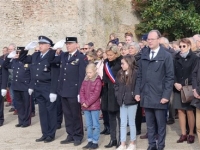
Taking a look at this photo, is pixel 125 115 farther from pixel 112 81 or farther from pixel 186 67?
pixel 186 67

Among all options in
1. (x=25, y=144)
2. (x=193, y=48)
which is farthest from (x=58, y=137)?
(x=193, y=48)

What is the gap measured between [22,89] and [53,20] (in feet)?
25.0

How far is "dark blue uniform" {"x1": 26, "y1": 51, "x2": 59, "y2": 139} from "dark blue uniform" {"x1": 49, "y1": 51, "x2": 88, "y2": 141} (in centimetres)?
36

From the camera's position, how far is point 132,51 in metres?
7.79

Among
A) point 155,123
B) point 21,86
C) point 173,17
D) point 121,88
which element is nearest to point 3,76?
point 21,86

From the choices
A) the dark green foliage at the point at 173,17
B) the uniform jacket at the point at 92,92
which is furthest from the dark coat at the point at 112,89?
the dark green foliage at the point at 173,17

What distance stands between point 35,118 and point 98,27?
7.58 metres

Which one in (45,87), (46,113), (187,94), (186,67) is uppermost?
(186,67)

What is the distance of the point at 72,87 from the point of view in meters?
7.62

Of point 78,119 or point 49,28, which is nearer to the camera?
point 78,119

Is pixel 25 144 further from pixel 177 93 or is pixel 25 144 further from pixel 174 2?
pixel 174 2

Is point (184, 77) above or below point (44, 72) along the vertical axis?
below

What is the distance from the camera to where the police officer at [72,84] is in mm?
7633

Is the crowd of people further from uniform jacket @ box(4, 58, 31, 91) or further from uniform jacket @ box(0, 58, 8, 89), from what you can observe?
uniform jacket @ box(0, 58, 8, 89)
